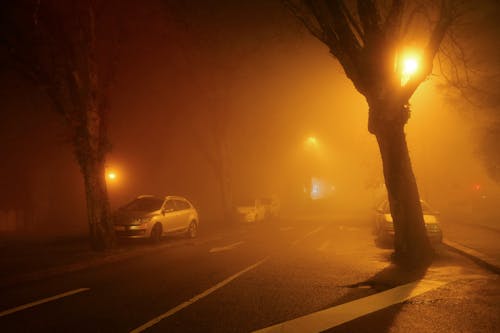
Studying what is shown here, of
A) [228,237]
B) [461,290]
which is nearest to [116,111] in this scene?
[228,237]

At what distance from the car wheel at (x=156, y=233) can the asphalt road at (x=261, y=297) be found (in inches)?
149

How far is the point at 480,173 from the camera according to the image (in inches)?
1396

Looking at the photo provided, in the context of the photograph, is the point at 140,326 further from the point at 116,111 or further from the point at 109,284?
the point at 116,111

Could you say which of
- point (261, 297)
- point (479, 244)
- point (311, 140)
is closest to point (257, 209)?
point (479, 244)

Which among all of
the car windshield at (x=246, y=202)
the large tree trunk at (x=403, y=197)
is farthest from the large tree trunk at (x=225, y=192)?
the large tree trunk at (x=403, y=197)

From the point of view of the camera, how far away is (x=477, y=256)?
11.0m

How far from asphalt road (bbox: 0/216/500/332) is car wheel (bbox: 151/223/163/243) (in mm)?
3785

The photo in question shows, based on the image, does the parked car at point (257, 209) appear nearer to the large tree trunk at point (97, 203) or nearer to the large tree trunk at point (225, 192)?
the large tree trunk at point (225, 192)

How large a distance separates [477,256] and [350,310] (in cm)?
628

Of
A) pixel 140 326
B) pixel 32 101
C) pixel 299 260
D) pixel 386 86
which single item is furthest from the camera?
pixel 32 101

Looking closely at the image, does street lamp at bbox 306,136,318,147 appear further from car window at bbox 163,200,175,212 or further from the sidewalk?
car window at bbox 163,200,175,212

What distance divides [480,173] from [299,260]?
2978cm

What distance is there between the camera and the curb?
373 inches

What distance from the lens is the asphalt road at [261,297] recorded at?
5848mm
